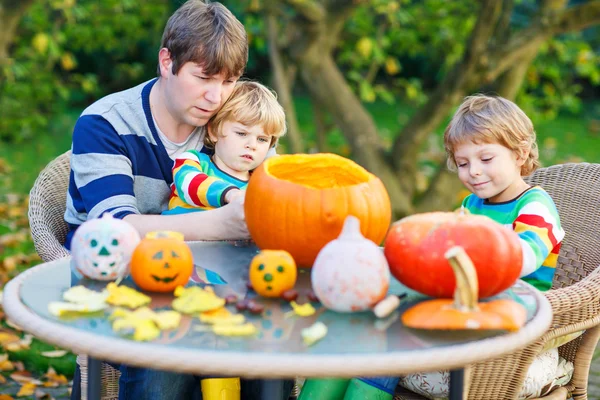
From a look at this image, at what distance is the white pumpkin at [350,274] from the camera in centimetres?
161

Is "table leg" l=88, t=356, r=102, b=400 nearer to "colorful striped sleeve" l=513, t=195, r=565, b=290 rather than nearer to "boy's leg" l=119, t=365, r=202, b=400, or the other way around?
"boy's leg" l=119, t=365, r=202, b=400

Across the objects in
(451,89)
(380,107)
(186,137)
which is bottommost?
(380,107)

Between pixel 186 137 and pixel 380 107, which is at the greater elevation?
pixel 186 137

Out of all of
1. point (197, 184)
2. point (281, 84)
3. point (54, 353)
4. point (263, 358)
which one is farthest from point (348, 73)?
point (263, 358)

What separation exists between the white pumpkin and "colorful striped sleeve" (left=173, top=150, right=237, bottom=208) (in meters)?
0.74

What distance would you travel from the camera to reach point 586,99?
12.7 meters

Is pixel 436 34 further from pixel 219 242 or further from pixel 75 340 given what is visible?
pixel 75 340

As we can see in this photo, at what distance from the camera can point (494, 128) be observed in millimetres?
2430

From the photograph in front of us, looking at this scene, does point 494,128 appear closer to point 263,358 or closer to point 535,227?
point 535,227

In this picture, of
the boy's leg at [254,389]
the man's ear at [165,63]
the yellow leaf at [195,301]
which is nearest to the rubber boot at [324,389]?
the boy's leg at [254,389]

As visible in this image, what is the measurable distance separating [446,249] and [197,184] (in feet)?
3.01

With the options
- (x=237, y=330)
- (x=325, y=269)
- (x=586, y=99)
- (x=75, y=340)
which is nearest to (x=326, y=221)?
(x=325, y=269)

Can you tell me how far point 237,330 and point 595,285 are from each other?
1083 millimetres

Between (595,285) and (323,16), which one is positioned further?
(323,16)
